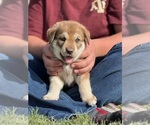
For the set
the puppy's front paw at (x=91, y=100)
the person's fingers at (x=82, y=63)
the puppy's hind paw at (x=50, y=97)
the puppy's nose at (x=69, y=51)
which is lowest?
the puppy's front paw at (x=91, y=100)

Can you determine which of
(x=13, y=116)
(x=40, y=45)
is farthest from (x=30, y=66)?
(x=13, y=116)

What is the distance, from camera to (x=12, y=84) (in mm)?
2465

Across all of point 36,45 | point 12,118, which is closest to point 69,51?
point 36,45

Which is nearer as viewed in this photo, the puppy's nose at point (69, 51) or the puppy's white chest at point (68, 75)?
the puppy's nose at point (69, 51)

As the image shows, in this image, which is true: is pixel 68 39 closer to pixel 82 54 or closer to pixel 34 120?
pixel 82 54

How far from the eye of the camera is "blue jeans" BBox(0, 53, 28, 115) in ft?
8.04

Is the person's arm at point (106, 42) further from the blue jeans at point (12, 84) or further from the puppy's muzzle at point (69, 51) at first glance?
the blue jeans at point (12, 84)

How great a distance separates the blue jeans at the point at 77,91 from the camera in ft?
8.14

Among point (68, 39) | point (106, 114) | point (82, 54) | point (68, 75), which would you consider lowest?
point (106, 114)

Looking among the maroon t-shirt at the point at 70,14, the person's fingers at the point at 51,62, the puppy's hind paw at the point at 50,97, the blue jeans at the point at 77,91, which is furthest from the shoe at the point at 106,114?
the maroon t-shirt at the point at 70,14

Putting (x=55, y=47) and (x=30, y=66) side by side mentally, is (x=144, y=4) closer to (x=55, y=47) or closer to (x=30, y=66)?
(x=55, y=47)

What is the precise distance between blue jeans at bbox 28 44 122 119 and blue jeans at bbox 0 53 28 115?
0.06 meters

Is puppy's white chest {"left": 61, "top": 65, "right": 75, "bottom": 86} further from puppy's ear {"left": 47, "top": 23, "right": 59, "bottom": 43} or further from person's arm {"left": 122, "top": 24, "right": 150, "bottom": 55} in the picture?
person's arm {"left": 122, "top": 24, "right": 150, "bottom": 55}

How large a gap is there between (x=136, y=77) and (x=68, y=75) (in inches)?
13.7
